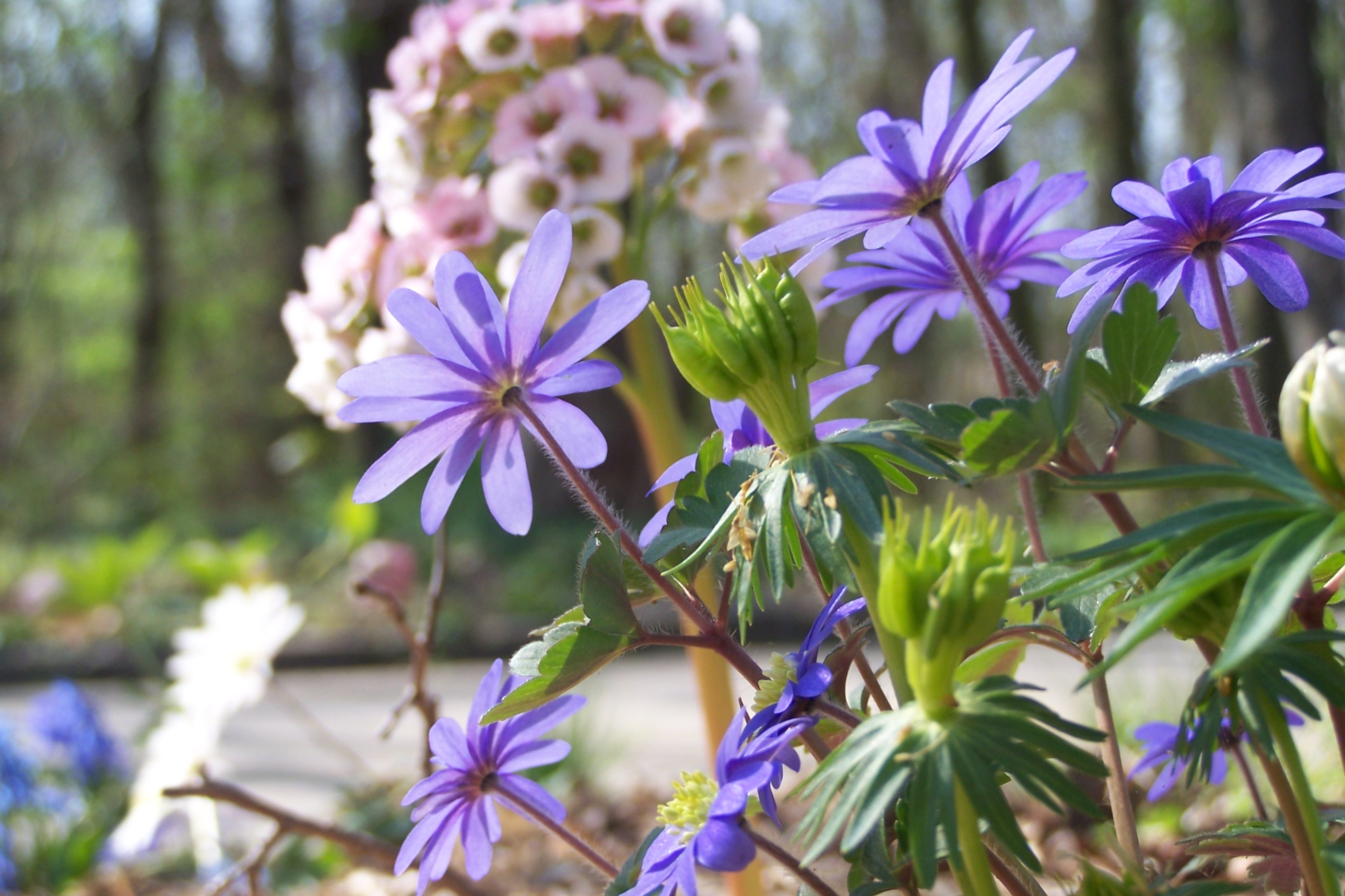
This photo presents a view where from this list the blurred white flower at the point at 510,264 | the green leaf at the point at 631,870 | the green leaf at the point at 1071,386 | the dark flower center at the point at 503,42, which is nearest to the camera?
the green leaf at the point at 1071,386

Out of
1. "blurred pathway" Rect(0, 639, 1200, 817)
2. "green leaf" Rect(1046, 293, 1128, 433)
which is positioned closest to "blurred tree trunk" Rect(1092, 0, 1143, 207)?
"blurred pathway" Rect(0, 639, 1200, 817)

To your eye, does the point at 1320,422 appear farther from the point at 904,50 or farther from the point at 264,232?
the point at 264,232

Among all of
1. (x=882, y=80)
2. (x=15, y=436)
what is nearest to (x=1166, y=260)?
(x=882, y=80)

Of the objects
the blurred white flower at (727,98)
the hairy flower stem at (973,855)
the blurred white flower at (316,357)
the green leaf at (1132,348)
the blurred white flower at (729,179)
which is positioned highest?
the blurred white flower at (727,98)

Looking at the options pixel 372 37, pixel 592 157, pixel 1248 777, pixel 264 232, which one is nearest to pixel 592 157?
pixel 592 157

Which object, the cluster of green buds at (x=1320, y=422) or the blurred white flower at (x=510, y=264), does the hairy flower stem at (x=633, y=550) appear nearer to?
the cluster of green buds at (x=1320, y=422)

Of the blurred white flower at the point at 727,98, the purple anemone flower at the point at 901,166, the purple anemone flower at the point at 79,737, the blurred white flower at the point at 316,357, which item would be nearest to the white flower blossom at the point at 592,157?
the blurred white flower at the point at 727,98

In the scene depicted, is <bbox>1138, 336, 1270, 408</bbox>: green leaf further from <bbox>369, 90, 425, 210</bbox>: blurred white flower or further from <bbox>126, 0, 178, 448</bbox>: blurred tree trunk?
<bbox>126, 0, 178, 448</bbox>: blurred tree trunk
